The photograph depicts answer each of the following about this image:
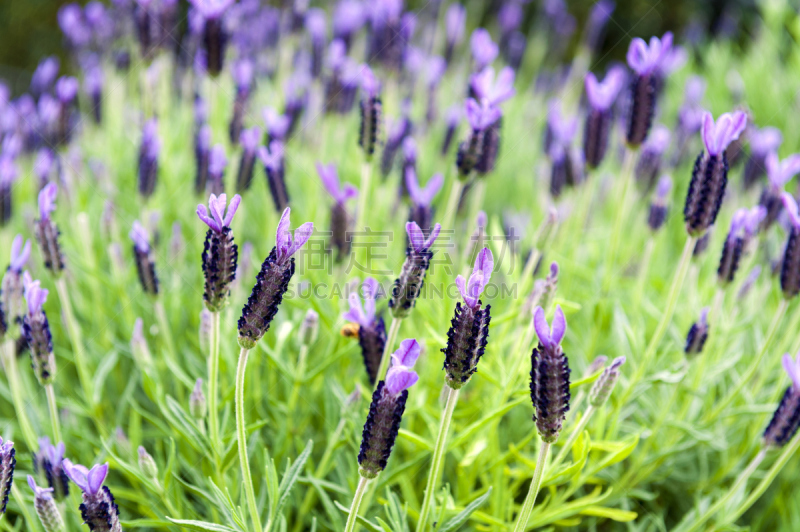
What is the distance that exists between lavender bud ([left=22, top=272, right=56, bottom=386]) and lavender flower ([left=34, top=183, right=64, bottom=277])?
0.71 ft

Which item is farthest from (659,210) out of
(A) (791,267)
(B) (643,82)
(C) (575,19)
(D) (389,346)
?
(C) (575,19)

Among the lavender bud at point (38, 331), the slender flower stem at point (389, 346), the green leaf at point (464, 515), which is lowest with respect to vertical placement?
the green leaf at point (464, 515)

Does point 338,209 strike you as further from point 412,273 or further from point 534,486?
point 534,486

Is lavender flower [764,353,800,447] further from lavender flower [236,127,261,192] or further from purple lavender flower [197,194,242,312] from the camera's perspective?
lavender flower [236,127,261,192]

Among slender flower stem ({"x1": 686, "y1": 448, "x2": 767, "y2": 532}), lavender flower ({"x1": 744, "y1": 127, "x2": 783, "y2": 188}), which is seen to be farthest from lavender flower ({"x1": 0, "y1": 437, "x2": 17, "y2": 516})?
lavender flower ({"x1": 744, "y1": 127, "x2": 783, "y2": 188})

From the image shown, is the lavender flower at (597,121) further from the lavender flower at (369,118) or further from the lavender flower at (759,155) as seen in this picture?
the lavender flower at (759,155)

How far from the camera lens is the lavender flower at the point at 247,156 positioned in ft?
6.15

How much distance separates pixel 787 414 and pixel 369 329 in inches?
34.0

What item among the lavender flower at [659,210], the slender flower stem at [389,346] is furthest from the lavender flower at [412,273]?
the lavender flower at [659,210]

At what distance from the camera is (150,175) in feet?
6.53

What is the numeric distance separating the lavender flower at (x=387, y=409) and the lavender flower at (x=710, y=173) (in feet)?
2.49

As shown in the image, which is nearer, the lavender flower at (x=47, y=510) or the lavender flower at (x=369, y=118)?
the lavender flower at (x=47, y=510)

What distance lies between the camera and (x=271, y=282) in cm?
104

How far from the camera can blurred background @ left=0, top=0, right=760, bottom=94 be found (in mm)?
6199
